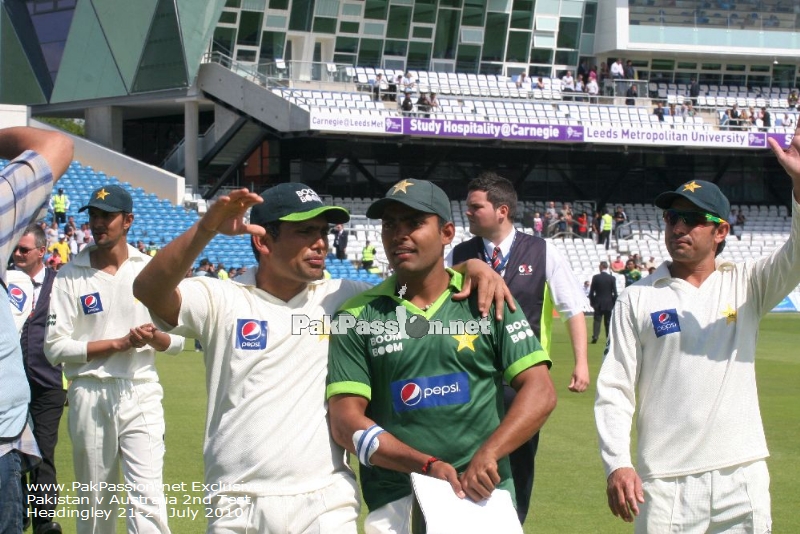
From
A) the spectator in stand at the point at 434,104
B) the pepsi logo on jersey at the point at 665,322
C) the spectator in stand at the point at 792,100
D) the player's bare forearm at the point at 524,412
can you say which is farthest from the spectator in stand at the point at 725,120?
the player's bare forearm at the point at 524,412

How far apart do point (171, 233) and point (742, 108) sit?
25963 millimetres

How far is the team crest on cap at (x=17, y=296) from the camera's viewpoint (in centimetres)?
764

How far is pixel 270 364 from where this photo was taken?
4.25m

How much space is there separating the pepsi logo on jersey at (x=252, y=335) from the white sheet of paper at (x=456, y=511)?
902 mm

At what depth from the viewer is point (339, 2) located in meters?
44.9

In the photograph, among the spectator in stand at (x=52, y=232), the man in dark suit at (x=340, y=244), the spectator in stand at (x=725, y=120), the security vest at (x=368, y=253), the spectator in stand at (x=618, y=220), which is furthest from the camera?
the spectator in stand at (x=725, y=120)

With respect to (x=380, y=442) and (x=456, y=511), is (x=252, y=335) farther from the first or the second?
(x=456, y=511)

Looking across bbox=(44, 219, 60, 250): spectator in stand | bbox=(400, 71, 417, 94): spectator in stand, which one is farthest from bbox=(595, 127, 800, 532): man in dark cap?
bbox=(400, 71, 417, 94): spectator in stand

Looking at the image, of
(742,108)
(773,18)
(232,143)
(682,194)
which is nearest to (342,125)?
(232,143)

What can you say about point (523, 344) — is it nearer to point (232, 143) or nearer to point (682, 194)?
point (682, 194)

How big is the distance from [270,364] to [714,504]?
6.52 feet

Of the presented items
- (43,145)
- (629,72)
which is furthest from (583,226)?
(43,145)

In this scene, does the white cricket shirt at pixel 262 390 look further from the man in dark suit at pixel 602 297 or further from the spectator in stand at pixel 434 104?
the spectator in stand at pixel 434 104

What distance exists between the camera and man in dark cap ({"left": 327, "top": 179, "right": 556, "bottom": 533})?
12.7 ft
